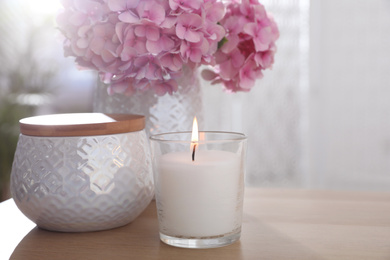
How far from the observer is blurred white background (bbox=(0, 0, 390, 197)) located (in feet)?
7.02

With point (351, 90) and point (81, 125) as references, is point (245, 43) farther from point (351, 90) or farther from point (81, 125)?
point (351, 90)

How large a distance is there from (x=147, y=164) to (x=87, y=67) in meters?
0.19

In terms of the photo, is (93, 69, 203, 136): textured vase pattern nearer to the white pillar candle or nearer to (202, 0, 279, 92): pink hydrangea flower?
(202, 0, 279, 92): pink hydrangea flower

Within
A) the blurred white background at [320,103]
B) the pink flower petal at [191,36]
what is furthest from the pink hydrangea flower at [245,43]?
the blurred white background at [320,103]

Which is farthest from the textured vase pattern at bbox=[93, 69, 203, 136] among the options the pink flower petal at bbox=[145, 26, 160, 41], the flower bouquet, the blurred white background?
the blurred white background

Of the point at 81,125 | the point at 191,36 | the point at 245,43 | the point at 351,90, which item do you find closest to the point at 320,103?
the point at 351,90

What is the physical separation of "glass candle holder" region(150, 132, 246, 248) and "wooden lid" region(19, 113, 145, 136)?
0.07m

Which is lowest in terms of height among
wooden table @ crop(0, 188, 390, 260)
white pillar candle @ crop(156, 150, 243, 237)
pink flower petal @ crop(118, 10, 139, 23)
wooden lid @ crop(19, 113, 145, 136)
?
wooden table @ crop(0, 188, 390, 260)

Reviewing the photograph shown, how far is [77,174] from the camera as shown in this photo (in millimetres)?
540

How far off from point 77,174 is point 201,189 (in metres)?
0.15

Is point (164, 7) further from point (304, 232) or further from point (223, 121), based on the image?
point (223, 121)

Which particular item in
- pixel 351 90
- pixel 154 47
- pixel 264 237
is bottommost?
pixel 264 237

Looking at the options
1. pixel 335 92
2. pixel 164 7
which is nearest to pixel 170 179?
pixel 164 7

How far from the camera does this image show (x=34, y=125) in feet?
1.80
